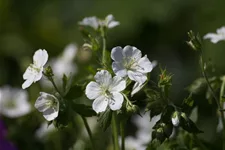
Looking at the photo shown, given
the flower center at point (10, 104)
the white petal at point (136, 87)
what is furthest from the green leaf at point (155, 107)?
the flower center at point (10, 104)

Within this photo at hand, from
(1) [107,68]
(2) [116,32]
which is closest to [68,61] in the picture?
(1) [107,68]

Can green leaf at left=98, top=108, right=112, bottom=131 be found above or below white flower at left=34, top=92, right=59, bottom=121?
below

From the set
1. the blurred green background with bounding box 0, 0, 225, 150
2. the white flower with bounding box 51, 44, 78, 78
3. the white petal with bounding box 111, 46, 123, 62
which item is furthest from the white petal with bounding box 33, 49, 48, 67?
the blurred green background with bounding box 0, 0, 225, 150

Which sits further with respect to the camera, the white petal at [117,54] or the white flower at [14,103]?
the white flower at [14,103]

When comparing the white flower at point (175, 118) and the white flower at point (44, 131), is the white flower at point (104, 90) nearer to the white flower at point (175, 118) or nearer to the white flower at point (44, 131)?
the white flower at point (175, 118)

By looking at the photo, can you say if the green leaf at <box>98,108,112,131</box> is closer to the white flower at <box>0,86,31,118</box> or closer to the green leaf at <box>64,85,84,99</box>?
the green leaf at <box>64,85,84,99</box>

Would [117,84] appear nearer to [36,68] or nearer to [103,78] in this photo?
[103,78]

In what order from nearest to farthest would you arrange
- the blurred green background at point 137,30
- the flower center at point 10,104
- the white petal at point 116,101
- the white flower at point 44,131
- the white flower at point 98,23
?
the white petal at point 116,101 → the white flower at point 98,23 → the white flower at point 44,131 → the flower center at point 10,104 → the blurred green background at point 137,30

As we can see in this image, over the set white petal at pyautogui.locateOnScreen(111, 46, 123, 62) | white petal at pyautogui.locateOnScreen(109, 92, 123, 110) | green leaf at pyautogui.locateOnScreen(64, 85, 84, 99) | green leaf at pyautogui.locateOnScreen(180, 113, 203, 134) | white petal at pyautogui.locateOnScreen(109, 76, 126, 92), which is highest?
white petal at pyautogui.locateOnScreen(111, 46, 123, 62)
